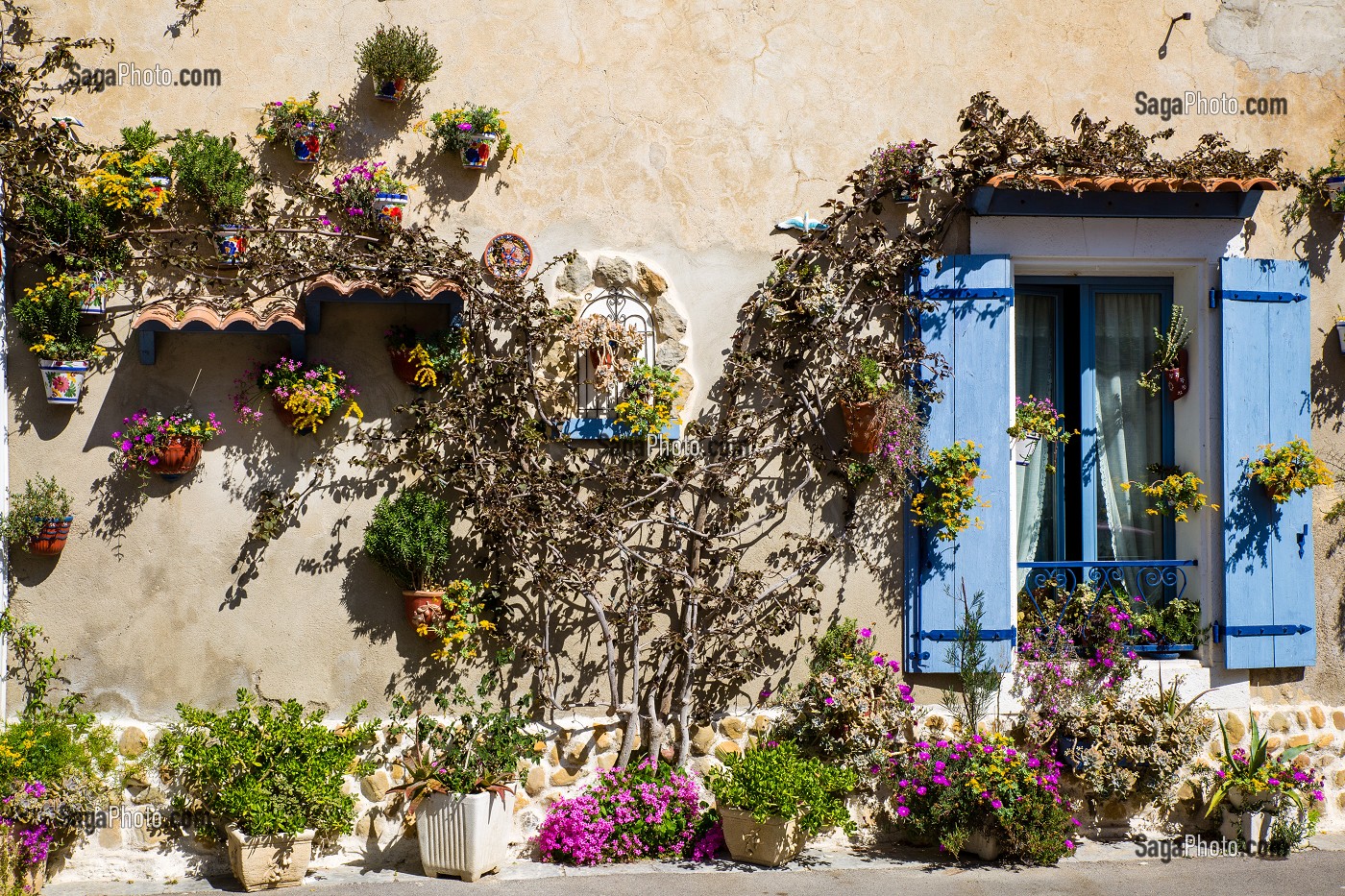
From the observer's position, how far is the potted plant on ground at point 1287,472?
19.4 ft

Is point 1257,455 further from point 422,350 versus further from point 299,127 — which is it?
point 299,127

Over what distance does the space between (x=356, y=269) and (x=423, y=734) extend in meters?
2.29

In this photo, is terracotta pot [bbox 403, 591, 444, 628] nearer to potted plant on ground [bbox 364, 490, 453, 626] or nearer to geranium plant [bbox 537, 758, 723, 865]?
potted plant on ground [bbox 364, 490, 453, 626]

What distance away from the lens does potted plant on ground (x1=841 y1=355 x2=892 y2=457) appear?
18.4ft

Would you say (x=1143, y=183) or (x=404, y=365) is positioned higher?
(x=1143, y=183)

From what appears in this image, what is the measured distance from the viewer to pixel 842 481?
5.89m

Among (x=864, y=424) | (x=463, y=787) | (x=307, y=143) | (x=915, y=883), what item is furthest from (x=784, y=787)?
(x=307, y=143)

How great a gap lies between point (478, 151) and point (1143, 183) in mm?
3396

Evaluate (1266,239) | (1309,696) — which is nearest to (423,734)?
(1309,696)

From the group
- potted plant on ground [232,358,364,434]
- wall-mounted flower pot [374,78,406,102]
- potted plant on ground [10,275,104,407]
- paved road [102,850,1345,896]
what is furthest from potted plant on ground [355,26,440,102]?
paved road [102,850,1345,896]

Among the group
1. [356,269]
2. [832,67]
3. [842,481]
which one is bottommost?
[842,481]

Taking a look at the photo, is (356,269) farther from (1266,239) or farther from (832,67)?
(1266,239)

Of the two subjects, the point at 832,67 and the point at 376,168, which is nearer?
the point at 376,168

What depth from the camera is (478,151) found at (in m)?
5.51
